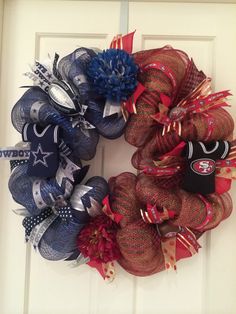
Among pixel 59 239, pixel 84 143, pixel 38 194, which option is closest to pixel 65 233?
pixel 59 239

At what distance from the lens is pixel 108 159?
3.13ft

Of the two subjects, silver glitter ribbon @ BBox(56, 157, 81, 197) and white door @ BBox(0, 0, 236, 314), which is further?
white door @ BBox(0, 0, 236, 314)

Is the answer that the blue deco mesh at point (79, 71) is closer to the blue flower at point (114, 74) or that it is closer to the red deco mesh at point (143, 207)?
the blue flower at point (114, 74)

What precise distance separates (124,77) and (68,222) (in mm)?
406

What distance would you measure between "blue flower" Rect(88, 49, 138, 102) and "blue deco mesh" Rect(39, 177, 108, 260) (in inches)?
9.6

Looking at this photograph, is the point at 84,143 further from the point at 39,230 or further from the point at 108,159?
the point at 39,230

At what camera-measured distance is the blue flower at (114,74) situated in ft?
2.57

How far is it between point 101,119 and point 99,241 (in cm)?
32

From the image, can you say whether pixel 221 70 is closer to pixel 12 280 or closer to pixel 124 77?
pixel 124 77

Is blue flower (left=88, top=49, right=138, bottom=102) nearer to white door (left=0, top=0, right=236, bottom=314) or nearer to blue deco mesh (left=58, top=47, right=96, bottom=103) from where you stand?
blue deco mesh (left=58, top=47, right=96, bottom=103)

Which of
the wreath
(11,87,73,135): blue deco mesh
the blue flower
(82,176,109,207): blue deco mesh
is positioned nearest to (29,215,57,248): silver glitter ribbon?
the wreath

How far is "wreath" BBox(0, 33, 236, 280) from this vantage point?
31.5 inches

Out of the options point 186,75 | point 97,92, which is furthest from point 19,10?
point 186,75

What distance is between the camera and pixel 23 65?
969 mm
